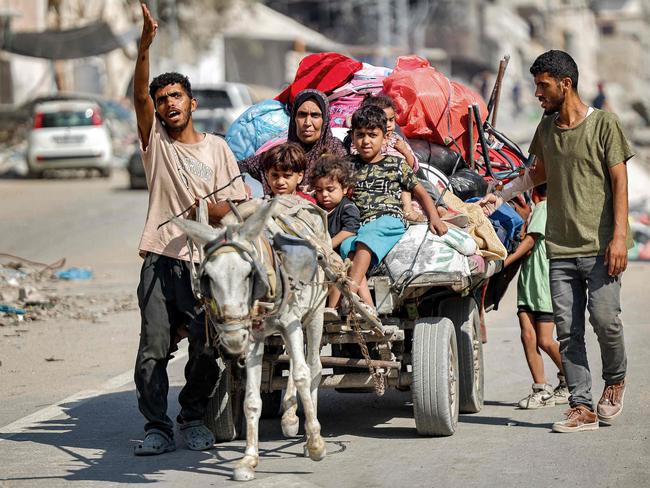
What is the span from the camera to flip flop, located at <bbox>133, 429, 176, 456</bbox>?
6980mm

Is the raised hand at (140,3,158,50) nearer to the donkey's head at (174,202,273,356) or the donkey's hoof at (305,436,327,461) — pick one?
the donkey's head at (174,202,273,356)

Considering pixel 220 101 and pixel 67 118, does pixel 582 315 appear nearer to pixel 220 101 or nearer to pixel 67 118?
pixel 220 101

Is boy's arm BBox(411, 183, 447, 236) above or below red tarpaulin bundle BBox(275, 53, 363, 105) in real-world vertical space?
below

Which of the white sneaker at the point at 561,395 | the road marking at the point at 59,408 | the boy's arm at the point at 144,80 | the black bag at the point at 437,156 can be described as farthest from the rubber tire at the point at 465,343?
the road marking at the point at 59,408

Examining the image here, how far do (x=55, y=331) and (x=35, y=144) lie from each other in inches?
722

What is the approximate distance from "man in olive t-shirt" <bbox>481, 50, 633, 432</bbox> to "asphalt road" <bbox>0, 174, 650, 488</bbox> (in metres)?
0.35

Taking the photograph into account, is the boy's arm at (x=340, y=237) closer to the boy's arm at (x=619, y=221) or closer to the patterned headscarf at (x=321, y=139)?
the patterned headscarf at (x=321, y=139)

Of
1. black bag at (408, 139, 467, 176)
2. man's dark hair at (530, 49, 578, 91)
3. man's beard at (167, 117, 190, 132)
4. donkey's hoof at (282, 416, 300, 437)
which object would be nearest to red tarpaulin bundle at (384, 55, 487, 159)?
black bag at (408, 139, 467, 176)

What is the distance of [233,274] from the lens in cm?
575

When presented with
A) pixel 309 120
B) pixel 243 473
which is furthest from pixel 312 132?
pixel 243 473

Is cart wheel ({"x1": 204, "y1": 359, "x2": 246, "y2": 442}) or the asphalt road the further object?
cart wheel ({"x1": 204, "y1": 359, "x2": 246, "y2": 442})

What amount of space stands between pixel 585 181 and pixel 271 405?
98.1 inches

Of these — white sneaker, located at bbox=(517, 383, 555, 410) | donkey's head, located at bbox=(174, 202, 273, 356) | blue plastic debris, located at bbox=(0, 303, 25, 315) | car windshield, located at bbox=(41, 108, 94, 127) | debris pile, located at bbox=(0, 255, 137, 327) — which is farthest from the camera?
car windshield, located at bbox=(41, 108, 94, 127)

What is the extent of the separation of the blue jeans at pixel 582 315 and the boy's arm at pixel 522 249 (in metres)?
1.05
